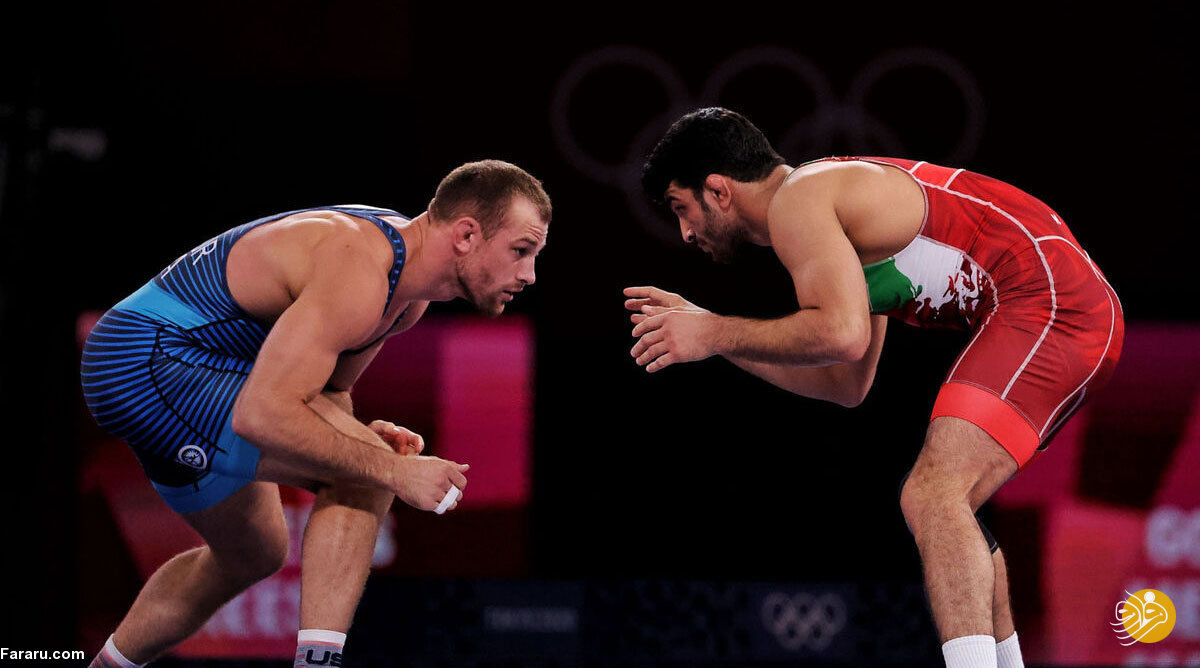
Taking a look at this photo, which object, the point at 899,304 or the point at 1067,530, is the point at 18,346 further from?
the point at 1067,530

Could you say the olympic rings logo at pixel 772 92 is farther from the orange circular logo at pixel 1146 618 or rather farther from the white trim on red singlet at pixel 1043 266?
the white trim on red singlet at pixel 1043 266

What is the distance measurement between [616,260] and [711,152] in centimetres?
238

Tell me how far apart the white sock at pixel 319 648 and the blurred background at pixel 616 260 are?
8.40ft

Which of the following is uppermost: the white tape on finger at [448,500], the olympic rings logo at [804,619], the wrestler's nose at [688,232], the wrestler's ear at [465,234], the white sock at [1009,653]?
the wrestler's nose at [688,232]

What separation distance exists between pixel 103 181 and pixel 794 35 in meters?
3.22

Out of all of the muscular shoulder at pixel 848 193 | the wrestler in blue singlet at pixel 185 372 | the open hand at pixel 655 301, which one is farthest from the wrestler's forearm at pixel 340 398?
the muscular shoulder at pixel 848 193

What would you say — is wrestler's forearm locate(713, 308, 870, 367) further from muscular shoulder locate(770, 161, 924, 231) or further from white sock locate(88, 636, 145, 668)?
white sock locate(88, 636, 145, 668)

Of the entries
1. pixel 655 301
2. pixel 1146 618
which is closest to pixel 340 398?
pixel 655 301

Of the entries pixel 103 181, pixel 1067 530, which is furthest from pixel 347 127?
pixel 1067 530

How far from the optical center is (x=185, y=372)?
9.36 ft

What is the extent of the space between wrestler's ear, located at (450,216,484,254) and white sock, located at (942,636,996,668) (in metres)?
1.41

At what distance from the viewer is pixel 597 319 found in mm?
5430

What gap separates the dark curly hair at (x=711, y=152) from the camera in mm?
3064

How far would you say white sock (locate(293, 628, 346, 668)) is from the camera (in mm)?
2609
